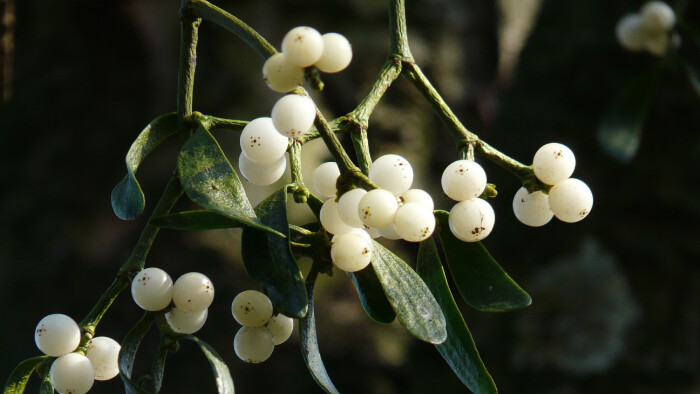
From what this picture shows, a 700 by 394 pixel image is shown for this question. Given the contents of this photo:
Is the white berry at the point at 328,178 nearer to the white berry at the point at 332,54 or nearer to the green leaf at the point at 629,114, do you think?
the white berry at the point at 332,54

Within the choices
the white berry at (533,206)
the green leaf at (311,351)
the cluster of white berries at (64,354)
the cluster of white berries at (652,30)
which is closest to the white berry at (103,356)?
the cluster of white berries at (64,354)

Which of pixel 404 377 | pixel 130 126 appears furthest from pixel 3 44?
pixel 404 377

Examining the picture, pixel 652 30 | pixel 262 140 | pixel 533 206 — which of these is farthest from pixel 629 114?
pixel 262 140

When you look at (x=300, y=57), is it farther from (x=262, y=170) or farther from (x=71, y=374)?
(x=71, y=374)

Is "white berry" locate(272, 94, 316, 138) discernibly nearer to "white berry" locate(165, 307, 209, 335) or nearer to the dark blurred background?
"white berry" locate(165, 307, 209, 335)

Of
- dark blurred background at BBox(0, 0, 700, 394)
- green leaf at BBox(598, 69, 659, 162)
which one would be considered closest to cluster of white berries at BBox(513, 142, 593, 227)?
green leaf at BBox(598, 69, 659, 162)

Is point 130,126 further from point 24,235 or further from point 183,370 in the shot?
point 183,370
